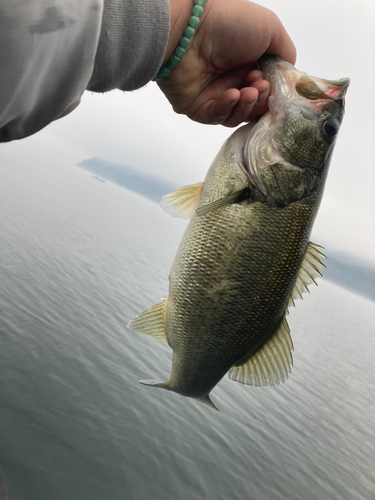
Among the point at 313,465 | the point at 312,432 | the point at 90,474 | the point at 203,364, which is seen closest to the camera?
the point at 203,364

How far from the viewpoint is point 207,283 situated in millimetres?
2541

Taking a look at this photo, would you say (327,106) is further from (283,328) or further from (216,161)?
(283,328)

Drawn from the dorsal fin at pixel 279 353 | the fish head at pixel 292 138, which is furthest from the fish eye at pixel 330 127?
the dorsal fin at pixel 279 353

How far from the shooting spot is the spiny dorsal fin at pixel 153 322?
2893mm

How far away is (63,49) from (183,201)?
5.80ft

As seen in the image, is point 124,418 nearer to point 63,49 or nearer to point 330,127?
point 330,127

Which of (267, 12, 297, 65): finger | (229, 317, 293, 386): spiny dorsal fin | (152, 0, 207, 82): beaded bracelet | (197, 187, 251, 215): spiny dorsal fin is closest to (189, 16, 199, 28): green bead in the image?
(152, 0, 207, 82): beaded bracelet

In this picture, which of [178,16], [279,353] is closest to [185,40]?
[178,16]

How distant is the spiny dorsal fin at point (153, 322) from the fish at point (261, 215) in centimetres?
23

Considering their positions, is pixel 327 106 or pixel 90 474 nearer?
pixel 327 106

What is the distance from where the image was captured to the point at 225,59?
8.51ft

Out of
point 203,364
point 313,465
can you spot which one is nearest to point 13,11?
point 203,364

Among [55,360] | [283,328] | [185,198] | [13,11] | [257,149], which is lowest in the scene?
[55,360]

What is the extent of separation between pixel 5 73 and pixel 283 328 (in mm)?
2399
